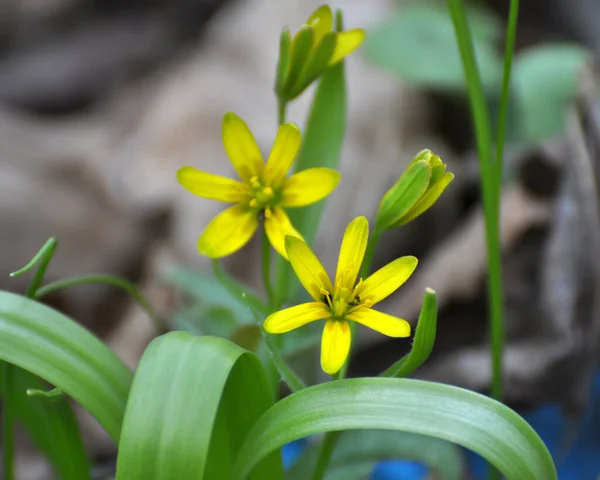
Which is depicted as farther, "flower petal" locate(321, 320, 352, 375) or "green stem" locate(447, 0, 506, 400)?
"green stem" locate(447, 0, 506, 400)

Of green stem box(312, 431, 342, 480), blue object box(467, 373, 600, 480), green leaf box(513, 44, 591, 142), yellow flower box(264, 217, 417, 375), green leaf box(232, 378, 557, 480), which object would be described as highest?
green leaf box(513, 44, 591, 142)

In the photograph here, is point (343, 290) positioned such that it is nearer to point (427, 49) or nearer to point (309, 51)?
point (309, 51)

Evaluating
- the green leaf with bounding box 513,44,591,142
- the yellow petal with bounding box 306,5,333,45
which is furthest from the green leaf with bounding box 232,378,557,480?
the green leaf with bounding box 513,44,591,142

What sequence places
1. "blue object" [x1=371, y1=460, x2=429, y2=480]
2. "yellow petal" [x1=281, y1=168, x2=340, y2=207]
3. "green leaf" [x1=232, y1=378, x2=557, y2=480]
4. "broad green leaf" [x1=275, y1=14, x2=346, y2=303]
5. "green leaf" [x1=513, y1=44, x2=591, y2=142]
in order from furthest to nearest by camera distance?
"green leaf" [x1=513, y1=44, x2=591, y2=142] < "blue object" [x1=371, y1=460, x2=429, y2=480] < "broad green leaf" [x1=275, y1=14, x2=346, y2=303] < "yellow petal" [x1=281, y1=168, x2=340, y2=207] < "green leaf" [x1=232, y1=378, x2=557, y2=480]

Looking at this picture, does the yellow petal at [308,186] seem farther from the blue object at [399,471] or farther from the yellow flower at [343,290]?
the blue object at [399,471]

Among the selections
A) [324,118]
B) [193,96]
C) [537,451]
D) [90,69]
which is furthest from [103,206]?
[537,451]

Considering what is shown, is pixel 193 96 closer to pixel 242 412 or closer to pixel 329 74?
pixel 329 74

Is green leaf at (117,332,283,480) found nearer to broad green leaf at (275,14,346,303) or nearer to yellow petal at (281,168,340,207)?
yellow petal at (281,168,340,207)

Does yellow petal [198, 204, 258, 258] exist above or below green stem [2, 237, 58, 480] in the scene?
above

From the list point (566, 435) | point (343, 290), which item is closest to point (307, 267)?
point (343, 290)
